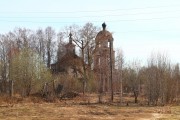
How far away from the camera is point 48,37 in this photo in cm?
7538

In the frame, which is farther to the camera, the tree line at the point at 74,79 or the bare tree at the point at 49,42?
the bare tree at the point at 49,42

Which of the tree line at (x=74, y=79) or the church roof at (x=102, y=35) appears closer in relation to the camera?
the tree line at (x=74, y=79)

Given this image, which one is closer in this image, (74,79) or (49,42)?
(74,79)

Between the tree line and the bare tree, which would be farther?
the bare tree

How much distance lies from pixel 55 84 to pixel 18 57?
8.89 m

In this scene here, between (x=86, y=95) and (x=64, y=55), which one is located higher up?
(x=64, y=55)

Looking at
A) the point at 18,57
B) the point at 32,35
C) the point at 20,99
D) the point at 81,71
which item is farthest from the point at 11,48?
the point at 20,99

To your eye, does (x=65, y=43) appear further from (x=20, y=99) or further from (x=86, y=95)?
(x=20, y=99)

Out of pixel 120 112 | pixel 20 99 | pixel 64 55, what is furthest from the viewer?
pixel 64 55

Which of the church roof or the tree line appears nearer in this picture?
the tree line

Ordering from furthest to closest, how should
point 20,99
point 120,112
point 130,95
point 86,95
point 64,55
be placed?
1. point 64,55
2. point 130,95
3. point 86,95
4. point 20,99
5. point 120,112

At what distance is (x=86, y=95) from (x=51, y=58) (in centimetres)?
2172

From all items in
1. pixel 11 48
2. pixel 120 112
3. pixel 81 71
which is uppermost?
pixel 11 48

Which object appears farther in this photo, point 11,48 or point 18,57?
point 11,48
